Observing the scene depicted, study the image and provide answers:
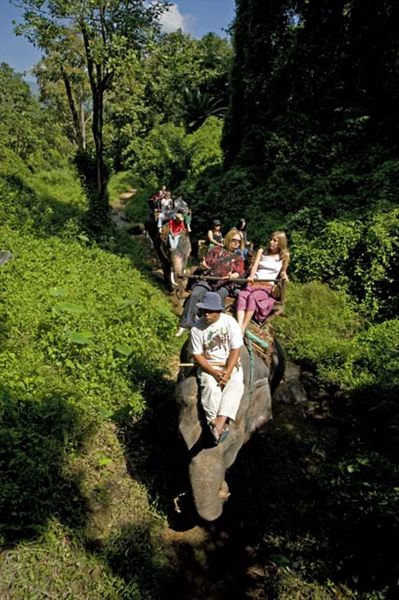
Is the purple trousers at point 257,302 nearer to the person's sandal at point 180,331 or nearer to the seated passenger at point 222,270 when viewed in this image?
the seated passenger at point 222,270

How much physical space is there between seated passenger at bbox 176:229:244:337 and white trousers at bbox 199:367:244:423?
8.37 ft

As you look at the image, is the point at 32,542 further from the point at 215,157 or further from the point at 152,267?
the point at 215,157

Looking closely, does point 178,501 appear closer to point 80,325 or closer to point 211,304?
point 211,304

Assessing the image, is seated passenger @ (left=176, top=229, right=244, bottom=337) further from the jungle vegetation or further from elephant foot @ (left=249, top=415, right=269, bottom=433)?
elephant foot @ (left=249, top=415, right=269, bottom=433)

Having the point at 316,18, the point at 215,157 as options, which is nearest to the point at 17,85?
the point at 215,157

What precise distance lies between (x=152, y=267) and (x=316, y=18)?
11.7m

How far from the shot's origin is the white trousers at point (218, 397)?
4.41m

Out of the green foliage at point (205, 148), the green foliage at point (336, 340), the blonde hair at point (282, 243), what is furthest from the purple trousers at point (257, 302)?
the green foliage at point (205, 148)

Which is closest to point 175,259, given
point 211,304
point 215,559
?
point 211,304

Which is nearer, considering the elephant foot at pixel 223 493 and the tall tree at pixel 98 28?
the elephant foot at pixel 223 493

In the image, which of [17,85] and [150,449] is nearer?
[150,449]

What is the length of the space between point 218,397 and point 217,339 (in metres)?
0.59

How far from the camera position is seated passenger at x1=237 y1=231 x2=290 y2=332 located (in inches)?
254

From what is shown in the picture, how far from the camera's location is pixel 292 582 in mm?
4359
